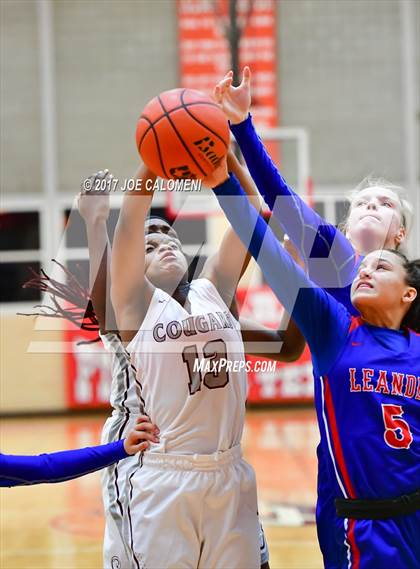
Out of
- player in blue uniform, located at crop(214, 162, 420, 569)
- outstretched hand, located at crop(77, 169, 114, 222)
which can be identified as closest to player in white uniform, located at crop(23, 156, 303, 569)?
outstretched hand, located at crop(77, 169, 114, 222)

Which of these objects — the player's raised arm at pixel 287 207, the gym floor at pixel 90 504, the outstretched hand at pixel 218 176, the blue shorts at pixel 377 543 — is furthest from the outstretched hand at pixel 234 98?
the gym floor at pixel 90 504

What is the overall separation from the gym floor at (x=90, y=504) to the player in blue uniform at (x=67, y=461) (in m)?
2.28

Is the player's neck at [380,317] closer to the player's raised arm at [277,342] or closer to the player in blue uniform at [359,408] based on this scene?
the player in blue uniform at [359,408]

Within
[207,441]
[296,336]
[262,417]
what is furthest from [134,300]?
[262,417]

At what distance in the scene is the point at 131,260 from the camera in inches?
111

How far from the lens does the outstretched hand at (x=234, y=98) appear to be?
2.77 metres

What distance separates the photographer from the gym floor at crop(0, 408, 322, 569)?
506 centimetres

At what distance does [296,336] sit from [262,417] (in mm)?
6798

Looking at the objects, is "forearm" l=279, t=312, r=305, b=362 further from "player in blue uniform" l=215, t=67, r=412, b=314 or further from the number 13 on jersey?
the number 13 on jersey

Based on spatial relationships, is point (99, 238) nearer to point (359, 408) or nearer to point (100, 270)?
point (100, 270)

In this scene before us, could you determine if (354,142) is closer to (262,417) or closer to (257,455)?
(262,417)

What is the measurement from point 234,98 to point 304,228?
541 mm

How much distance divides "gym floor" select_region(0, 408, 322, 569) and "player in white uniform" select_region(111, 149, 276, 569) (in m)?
2.06

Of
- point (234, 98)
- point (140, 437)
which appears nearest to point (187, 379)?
point (140, 437)
